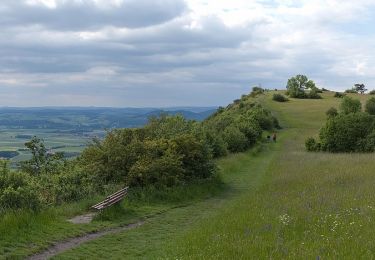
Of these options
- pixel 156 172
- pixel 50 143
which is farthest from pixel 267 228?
pixel 50 143

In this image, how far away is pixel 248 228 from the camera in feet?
38.2

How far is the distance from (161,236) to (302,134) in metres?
62.3

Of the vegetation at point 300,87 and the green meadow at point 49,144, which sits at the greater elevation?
the vegetation at point 300,87

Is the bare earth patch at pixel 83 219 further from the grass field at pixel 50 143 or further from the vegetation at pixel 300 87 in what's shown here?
the vegetation at pixel 300 87

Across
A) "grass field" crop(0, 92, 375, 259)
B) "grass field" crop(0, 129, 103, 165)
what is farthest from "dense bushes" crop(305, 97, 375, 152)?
"grass field" crop(0, 129, 103, 165)

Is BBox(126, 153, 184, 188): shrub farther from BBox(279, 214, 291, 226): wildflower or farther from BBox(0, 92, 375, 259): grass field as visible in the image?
BBox(279, 214, 291, 226): wildflower

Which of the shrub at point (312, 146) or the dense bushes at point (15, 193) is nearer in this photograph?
the dense bushes at point (15, 193)

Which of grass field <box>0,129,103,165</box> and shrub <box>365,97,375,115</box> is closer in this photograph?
grass field <box>0,129,103,165</box>

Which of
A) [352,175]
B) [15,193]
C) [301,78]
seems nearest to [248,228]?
[15,193]

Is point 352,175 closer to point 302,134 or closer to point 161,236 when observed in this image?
point 161,236

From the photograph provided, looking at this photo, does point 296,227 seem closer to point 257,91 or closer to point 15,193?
point 15,193

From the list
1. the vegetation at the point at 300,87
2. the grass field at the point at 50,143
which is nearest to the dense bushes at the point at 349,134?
the grass field at the point at 50,143

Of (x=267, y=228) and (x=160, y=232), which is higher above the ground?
(x=267, y=228)

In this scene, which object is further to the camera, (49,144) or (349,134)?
(49,144)
